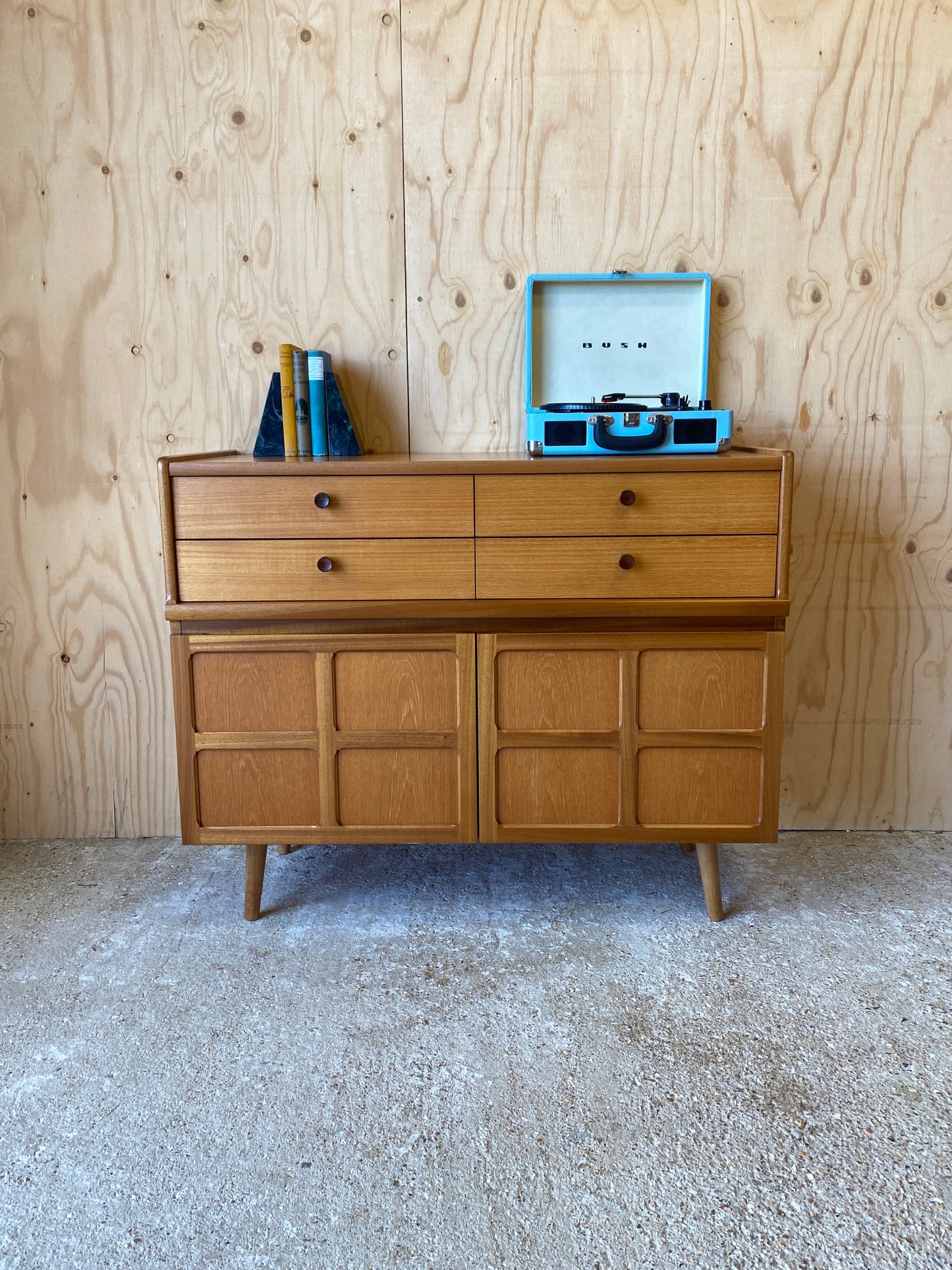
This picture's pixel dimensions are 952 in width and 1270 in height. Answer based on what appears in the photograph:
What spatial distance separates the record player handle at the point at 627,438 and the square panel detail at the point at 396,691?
0.48 m

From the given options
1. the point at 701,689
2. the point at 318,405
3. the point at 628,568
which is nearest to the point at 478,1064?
the point at 701,689

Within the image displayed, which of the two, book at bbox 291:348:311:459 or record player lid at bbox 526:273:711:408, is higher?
record player lid at bbox 526:273:711:408

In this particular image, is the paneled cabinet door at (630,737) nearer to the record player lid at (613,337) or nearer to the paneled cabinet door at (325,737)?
the paneled cabinet door at (325,737)

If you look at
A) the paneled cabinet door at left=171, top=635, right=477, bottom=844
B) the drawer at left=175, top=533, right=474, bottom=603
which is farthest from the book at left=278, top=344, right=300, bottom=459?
the paneled cabinet door at left=171, top=635, right=477, bottom=844

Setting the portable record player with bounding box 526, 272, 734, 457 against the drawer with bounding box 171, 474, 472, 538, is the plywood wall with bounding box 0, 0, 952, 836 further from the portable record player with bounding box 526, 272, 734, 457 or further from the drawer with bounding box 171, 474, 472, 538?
the drawer with bounding box 171, 474, 472, 538

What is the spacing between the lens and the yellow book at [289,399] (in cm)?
187

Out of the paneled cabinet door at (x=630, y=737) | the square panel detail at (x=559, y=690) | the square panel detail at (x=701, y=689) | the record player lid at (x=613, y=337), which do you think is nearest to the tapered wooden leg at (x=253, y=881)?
the paneled cabinet door at (x=630, y=737)

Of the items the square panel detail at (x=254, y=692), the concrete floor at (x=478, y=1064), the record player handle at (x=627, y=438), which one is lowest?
the concrete floor at (x=478, y=1064)

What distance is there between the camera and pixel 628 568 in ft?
5.48

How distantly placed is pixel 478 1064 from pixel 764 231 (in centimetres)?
177

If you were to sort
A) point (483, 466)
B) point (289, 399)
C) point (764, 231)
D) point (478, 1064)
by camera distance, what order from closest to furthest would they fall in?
point (478, 1064) → point (483, 466) → point (289, 399) → point (764, 231)

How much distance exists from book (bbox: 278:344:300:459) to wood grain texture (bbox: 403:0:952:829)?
309mm

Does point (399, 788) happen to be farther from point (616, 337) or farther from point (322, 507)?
point (616, 337)

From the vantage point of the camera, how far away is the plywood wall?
195 centimetres
